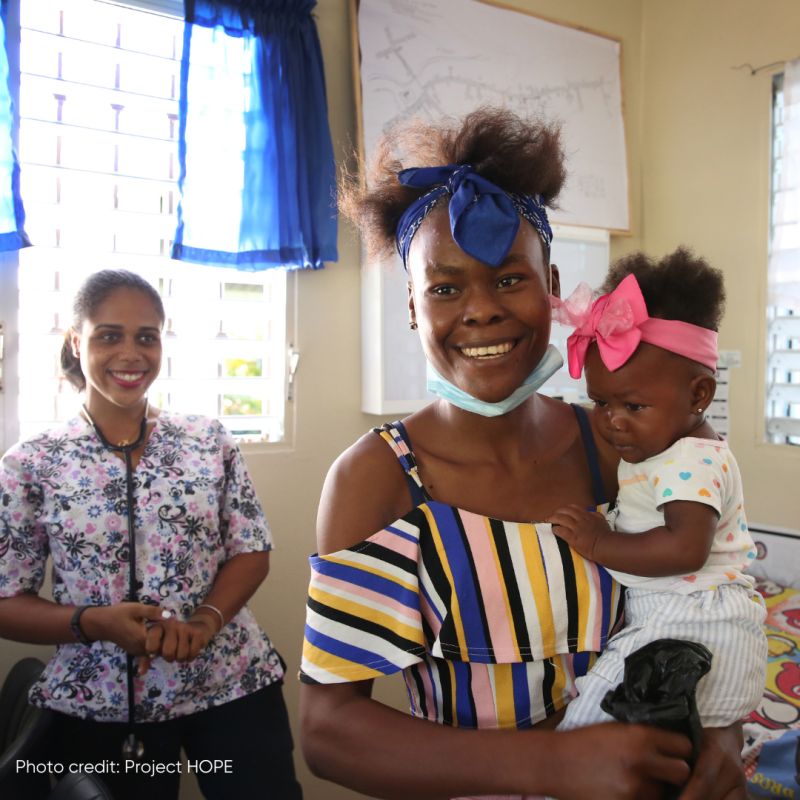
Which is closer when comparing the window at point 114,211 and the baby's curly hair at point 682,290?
the baby's curly hair at point 682,290

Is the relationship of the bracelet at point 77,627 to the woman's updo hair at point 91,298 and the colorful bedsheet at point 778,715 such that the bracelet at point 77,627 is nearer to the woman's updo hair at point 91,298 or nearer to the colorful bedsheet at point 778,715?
the woman's updo hair at point 91,298

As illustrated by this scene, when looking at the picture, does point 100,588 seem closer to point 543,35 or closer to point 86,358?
point 86,358

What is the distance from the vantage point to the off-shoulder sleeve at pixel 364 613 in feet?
3.21

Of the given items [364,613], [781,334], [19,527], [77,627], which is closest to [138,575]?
[77,627]

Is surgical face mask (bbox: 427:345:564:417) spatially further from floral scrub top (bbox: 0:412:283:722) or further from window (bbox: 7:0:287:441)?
window (bbox: 7:0:287:441)

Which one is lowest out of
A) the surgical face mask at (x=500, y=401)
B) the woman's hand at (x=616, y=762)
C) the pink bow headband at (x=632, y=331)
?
the woman's hand at (x=616, y=762)

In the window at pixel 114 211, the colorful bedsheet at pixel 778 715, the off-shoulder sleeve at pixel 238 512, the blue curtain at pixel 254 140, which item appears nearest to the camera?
the colorful bedsheet at pixel 778 715

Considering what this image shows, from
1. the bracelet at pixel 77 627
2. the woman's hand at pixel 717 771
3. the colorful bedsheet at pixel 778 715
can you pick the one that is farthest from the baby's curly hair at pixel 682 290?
the bracelet at pixel 77 627

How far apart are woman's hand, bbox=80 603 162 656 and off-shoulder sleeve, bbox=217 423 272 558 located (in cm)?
34

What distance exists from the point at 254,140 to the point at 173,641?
1.71 metres

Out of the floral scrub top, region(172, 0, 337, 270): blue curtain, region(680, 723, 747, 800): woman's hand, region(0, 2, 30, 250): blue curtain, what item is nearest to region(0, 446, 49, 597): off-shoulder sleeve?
the floral scrub top

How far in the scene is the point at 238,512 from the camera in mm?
1997

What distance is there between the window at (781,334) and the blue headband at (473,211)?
2146 millimetres

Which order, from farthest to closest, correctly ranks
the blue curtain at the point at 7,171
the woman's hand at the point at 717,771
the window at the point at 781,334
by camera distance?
the window at the point at 781,334
the blue curtain at the point at 7,171
the woman's hand at the point at 717,771
